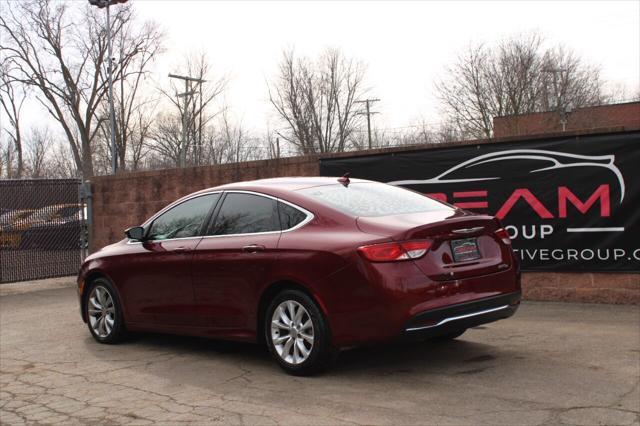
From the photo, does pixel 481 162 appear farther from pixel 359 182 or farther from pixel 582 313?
pixel 359 182

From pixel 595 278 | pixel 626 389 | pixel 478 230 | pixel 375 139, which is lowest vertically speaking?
pixel 626 389

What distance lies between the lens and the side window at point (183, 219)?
21.8 ft

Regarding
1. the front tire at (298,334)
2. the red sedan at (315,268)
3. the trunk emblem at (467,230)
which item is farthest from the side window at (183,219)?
the trunk emblem at (467,230)

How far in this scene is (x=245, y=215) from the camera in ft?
20.4

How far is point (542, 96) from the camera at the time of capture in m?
35.8

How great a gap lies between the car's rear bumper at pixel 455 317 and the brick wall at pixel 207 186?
136 inches

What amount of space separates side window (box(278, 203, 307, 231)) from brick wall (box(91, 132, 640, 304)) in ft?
14.0

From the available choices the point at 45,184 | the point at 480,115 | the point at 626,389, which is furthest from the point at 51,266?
the point at 480,115

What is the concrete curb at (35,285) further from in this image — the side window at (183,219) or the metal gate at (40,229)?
the side window at (183,219)

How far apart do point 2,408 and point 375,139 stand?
36.3m

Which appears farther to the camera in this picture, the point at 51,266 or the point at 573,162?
the point at 51,266

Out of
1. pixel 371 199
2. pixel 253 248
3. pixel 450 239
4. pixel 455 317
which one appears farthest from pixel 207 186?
pixel 455 317

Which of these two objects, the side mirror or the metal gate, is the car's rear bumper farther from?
the metal gate

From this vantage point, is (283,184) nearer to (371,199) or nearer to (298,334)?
(371,199)
